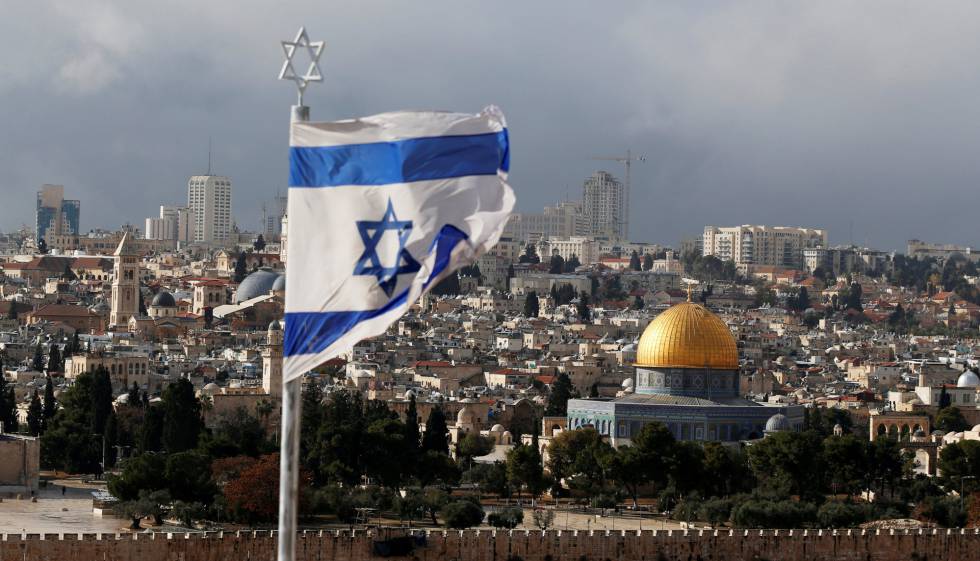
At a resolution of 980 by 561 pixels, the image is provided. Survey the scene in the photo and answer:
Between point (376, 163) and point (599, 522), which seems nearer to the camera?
point (376, 163)

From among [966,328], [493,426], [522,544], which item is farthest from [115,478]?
[966,328]

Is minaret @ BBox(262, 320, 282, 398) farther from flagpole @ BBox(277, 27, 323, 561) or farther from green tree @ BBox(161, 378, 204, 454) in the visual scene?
flagpole @ BBox(277, 27, 323, 561)

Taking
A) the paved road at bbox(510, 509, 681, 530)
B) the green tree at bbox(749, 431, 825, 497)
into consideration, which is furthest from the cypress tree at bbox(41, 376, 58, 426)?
the green tree at bbox(749, 431, 825, 497)

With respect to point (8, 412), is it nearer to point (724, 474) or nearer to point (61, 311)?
point (724, 474)

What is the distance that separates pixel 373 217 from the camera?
13109 millimetres

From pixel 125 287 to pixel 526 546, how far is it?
283ft

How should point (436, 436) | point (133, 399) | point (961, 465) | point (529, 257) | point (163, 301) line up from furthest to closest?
point (529, 257), point (163, 301), point (133, 399), point (436, 436), point (961, 465)

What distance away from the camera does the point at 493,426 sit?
81.6 m

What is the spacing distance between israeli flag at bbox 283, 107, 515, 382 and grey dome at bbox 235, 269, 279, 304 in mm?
120978

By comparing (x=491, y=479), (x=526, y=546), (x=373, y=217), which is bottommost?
(x=526, y=546)

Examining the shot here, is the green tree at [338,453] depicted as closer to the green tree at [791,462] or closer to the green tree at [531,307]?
the green tree at [791,462]

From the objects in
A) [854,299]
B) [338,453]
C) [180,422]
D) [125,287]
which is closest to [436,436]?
[338,453]

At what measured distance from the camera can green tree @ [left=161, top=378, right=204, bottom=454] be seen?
2596 inches

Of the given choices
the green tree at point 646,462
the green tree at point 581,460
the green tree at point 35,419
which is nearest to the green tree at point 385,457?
the green tree at point 581,460
